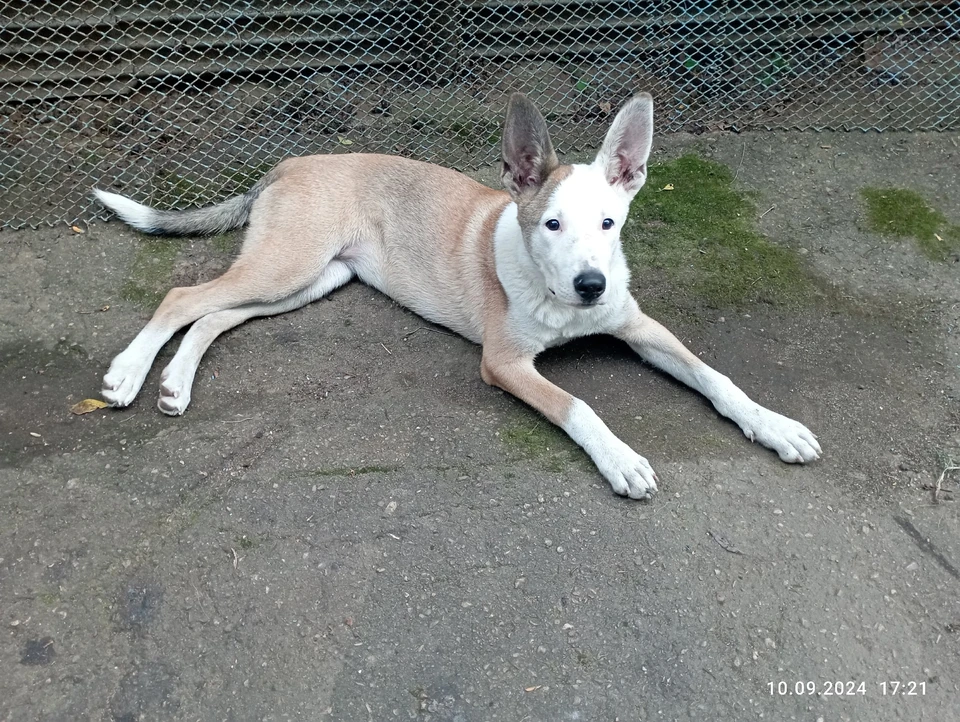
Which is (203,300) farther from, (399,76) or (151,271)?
(399,76)

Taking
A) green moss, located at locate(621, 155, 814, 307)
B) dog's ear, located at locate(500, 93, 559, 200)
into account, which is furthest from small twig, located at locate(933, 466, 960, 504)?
dog's ear, located at locate(500, 93, 559, 200)

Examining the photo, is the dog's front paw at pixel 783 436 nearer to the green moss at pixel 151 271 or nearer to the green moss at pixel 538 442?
the green moss at pixel 538 442

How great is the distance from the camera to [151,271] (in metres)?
4.72

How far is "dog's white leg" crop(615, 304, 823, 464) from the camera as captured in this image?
347cm

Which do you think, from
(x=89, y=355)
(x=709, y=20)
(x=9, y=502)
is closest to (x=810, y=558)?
(x=9, y=502)

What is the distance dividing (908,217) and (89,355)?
524 centimetres

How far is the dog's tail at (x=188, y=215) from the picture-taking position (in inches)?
186

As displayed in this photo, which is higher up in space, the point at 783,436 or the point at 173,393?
the point at 783,436

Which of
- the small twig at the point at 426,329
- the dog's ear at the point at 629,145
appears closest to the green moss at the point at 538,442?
the small twig at the point at 426,329

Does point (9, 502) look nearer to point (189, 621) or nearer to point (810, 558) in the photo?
point (189, 621)

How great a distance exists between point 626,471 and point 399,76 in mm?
4299

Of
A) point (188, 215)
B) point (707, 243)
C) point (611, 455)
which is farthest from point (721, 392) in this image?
point (188, 215)
